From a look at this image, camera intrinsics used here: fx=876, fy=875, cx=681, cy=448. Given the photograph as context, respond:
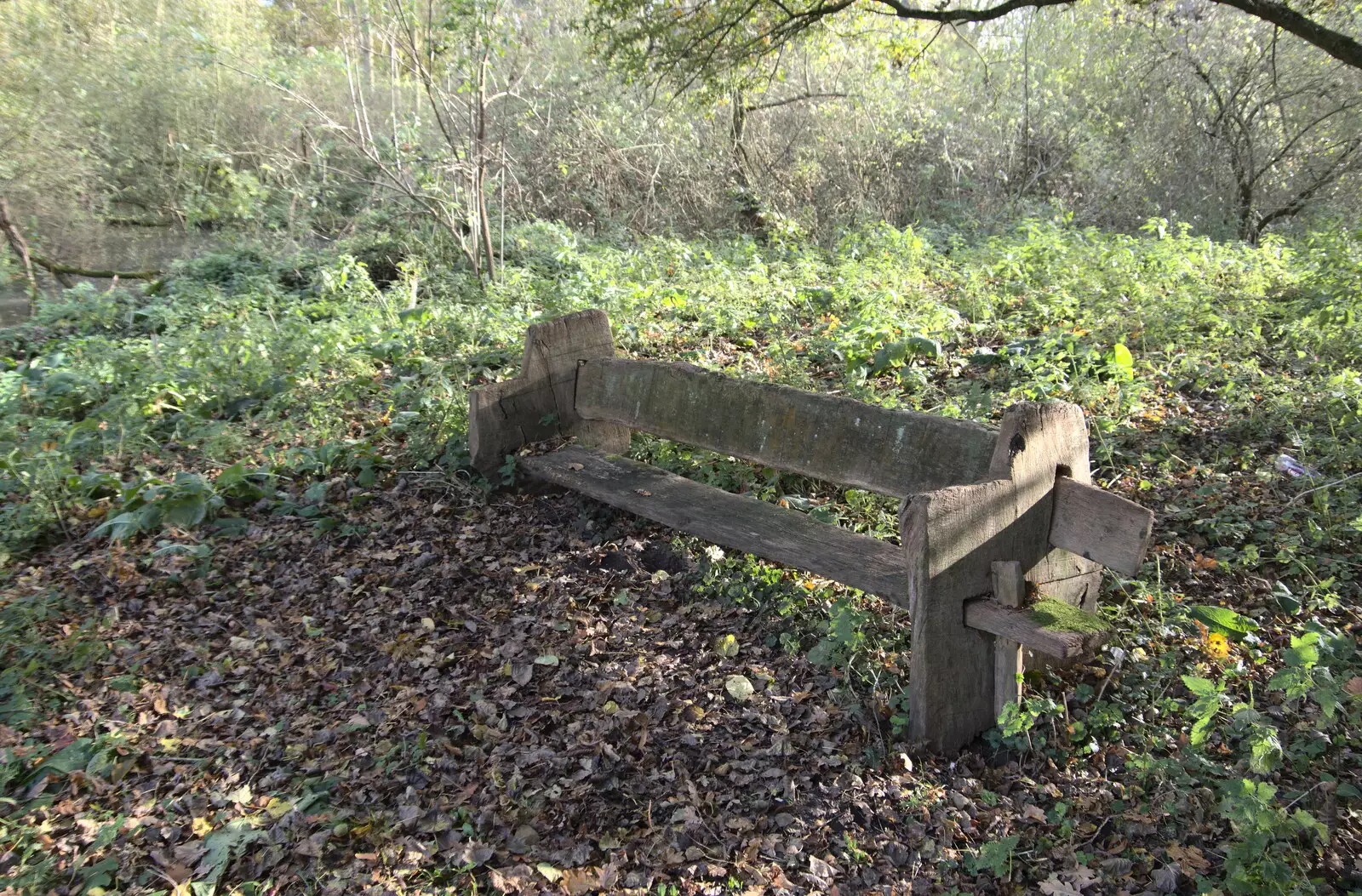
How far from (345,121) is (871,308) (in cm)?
1039

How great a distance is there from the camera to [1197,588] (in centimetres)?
352

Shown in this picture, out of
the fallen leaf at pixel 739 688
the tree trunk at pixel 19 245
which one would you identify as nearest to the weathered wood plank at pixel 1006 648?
the fallen leaf at pixel 739 688

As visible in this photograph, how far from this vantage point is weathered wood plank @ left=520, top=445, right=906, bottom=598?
10.8 feet

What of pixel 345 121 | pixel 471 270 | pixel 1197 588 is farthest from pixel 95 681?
pixel 345 121

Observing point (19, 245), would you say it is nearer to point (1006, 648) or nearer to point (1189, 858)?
point (1006, 648)

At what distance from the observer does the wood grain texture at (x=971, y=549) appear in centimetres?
276

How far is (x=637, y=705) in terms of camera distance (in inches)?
132

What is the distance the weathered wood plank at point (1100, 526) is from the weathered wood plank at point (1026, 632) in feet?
0.92

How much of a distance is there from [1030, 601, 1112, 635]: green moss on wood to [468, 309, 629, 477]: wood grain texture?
2.76 metres

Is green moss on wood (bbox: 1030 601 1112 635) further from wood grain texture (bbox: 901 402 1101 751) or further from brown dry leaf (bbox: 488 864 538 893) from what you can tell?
brown dry leaf (bbox: 488 864 538 893)

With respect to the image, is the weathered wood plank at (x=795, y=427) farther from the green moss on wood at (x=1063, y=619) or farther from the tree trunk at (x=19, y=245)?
the tree trunk at (x=19, y=245)

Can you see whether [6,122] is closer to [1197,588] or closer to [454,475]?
[454,475]

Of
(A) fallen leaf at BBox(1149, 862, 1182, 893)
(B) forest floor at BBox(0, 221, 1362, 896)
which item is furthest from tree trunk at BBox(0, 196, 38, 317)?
(A) fallen leaf at BBox(1149, 862, 1182, 893)

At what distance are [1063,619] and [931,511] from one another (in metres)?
0.52
